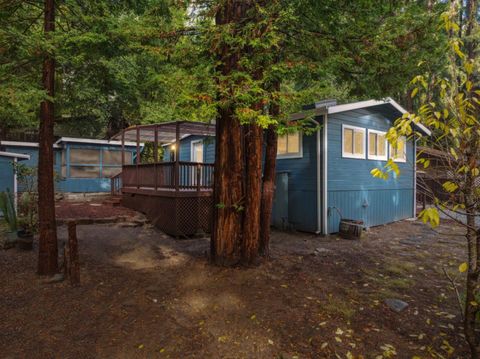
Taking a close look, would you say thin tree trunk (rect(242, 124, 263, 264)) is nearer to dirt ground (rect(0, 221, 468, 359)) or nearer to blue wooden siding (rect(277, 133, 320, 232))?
dirt ground (rect(0, 221, 468, 359))

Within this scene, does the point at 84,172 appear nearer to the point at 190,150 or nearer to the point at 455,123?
the point at 190,150

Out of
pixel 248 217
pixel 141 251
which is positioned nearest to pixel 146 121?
pixel 141 251

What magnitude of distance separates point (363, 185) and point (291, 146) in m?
2.87

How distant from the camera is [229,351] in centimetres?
323

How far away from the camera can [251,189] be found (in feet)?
18.0

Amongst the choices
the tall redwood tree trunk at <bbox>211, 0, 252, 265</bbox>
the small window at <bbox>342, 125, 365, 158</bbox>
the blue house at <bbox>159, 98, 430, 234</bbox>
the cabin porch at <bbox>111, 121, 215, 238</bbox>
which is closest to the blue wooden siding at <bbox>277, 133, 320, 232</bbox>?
the blue house at <bbox>159, 98, 430, 234</bbox>

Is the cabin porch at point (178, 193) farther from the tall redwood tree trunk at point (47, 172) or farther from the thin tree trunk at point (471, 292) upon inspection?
the thin tree trunk at point (471, 292)

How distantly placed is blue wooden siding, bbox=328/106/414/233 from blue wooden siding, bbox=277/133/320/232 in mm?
462

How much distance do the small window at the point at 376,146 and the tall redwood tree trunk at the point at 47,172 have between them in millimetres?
9361

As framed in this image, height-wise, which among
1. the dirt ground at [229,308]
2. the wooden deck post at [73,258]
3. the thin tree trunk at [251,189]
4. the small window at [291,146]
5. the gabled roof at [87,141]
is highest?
the gabled roof at [87,141]

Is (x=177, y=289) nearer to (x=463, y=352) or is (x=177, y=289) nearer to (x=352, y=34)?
(x=463, y=352)

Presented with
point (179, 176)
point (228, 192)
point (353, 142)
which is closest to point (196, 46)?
point (228, 192)

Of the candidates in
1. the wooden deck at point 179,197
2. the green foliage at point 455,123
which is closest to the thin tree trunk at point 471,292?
the green foliage at point 455,123

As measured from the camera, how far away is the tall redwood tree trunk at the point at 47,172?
481 cm
